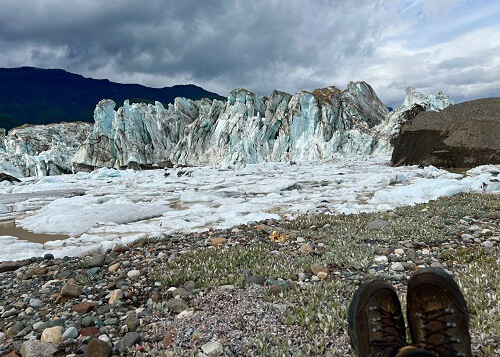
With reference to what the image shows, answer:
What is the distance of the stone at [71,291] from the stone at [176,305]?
1707mm

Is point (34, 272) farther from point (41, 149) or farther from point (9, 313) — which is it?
point (41, 149)

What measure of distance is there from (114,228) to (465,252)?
1185cm

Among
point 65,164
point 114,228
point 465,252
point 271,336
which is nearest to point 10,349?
point 271,336

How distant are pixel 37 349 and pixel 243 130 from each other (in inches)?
3404

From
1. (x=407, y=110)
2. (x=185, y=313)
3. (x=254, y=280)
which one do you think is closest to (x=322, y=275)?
(x=254, y=280)

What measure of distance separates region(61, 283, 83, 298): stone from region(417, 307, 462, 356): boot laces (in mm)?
4885

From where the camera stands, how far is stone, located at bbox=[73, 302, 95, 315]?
14.5ft

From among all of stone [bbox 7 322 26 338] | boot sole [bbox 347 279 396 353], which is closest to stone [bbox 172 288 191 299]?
stone [bbox 7 322 26 338]

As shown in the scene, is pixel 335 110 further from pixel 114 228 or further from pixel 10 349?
pixel 10 349

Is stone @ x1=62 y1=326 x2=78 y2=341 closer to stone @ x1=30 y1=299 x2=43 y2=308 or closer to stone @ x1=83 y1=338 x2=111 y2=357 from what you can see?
stone @ x1=83 y1=338 x2=111 y2=357

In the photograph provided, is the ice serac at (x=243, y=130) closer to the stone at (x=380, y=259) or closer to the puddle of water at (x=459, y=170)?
the puddle of water at (x=459, y=170)

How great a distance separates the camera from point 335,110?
78.8 meters

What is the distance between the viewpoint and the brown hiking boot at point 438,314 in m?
2.81

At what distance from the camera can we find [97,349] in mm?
3406
